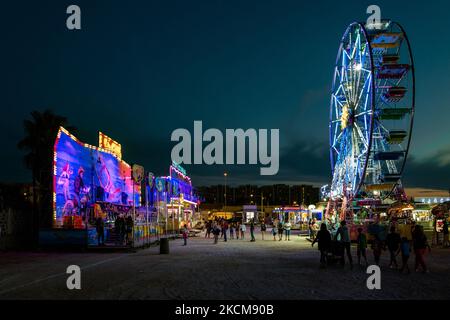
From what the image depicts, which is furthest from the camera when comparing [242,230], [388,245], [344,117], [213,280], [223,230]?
[242,230]

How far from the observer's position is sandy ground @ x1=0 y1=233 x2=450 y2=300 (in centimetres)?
1098

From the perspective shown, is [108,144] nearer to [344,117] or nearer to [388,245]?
[344,117]

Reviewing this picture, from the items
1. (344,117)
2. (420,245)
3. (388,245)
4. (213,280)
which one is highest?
(344,117)

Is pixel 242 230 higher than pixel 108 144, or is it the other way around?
pixel 108 144

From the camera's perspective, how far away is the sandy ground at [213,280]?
11.0m

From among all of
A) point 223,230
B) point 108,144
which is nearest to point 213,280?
point 223,230

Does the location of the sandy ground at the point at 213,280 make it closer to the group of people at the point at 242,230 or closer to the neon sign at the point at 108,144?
the group of people at the point at 242,230

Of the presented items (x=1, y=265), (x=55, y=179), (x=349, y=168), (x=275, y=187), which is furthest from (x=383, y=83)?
(x=275, y=187)

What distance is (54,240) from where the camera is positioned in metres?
25.3

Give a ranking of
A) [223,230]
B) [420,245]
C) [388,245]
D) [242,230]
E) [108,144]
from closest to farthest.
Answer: [420,245] → [388,245] → [223,230] → [242,230] → [108,144]

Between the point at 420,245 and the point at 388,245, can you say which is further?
the point at 388,245

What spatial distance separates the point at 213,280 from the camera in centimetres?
1338

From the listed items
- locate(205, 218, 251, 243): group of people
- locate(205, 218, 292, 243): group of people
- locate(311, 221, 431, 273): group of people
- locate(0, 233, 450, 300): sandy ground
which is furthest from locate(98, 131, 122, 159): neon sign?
locate(311, 221, 431, 273): group of people
